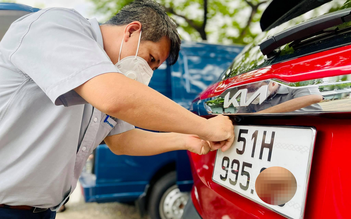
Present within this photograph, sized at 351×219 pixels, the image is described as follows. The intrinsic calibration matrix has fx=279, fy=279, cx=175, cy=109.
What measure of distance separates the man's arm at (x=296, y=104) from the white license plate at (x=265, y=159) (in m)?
0.07

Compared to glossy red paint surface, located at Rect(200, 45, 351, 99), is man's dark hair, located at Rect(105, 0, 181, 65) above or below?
above

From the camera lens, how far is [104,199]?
3055 millimetres

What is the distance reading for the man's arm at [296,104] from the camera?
0.74m

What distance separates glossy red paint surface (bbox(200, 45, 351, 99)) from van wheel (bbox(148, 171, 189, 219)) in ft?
7.92

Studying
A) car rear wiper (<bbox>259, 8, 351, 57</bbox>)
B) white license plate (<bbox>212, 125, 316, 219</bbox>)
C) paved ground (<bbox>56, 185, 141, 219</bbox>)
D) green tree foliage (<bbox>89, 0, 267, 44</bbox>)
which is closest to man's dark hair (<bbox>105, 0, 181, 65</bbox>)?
car rear wiper (<bbox>259, 8, 351, 57</bbox>)

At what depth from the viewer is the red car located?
2.38ft

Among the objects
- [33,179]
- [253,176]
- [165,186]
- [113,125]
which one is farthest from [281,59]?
[165,186]

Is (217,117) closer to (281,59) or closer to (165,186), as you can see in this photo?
(281,59)

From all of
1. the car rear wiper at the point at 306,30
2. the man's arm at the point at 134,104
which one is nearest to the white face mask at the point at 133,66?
the man's arm at the point at 134,104

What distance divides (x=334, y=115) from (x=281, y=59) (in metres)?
0.32

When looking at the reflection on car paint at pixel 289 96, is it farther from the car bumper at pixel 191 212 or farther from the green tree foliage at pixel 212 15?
the green tree foliage at pixel 212 15

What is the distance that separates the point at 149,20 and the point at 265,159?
0.81 meters

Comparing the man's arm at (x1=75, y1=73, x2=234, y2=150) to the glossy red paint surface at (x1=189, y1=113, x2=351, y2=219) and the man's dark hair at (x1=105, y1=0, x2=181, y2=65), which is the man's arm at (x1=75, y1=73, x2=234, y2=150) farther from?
the man's dark hair at (x1=105, y1=0, x2=181, y2=65)

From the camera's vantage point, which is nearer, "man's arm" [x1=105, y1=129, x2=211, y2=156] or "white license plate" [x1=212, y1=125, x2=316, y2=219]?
"white license plate" [x1=212, y1=125, x2=316, y2=219]
